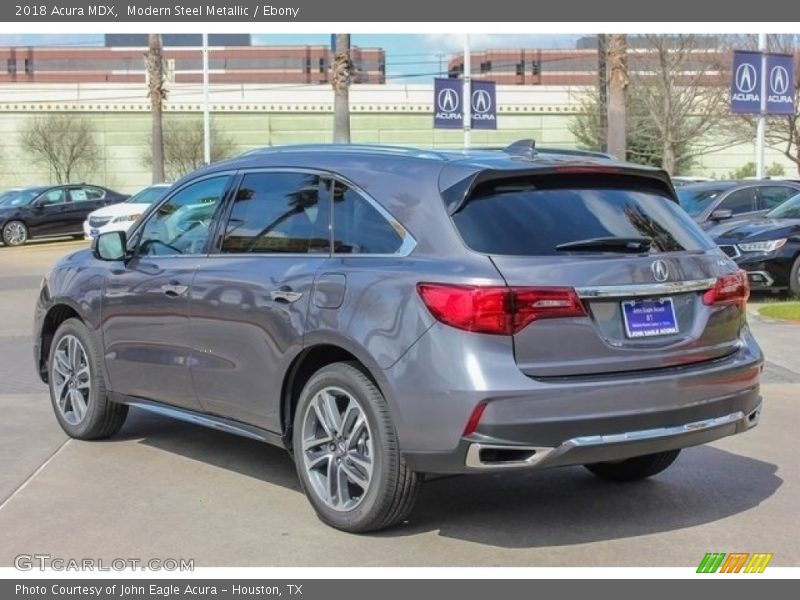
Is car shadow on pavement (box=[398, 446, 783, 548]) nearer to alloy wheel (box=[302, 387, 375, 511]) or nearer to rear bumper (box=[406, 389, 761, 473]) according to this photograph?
alloy wheel (box=[302, 387, 375, 511])

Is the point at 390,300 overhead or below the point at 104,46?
below

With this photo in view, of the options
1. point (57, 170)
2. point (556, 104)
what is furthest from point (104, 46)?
point (556, 104)

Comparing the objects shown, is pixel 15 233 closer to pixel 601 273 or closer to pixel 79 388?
pixel 79 388

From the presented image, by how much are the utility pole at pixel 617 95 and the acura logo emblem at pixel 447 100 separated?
598cm

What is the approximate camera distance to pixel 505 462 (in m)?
4.56

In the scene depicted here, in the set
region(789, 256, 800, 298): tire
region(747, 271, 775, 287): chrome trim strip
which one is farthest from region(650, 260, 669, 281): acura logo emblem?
region(789, 256, 800, 298): tire

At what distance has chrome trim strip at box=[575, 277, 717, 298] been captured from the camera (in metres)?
4.64

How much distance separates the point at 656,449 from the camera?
4781 mm

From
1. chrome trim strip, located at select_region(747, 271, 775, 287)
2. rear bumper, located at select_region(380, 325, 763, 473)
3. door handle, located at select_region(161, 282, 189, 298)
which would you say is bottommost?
chrome trim strip, located at select_region(747, 271, 775, 287)

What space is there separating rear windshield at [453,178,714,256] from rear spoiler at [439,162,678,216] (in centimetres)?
4

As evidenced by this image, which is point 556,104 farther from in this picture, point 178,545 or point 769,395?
point 178,545

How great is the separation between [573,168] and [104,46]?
377ft

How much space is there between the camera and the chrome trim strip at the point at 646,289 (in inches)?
183

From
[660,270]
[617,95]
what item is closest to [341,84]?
[617,95]
